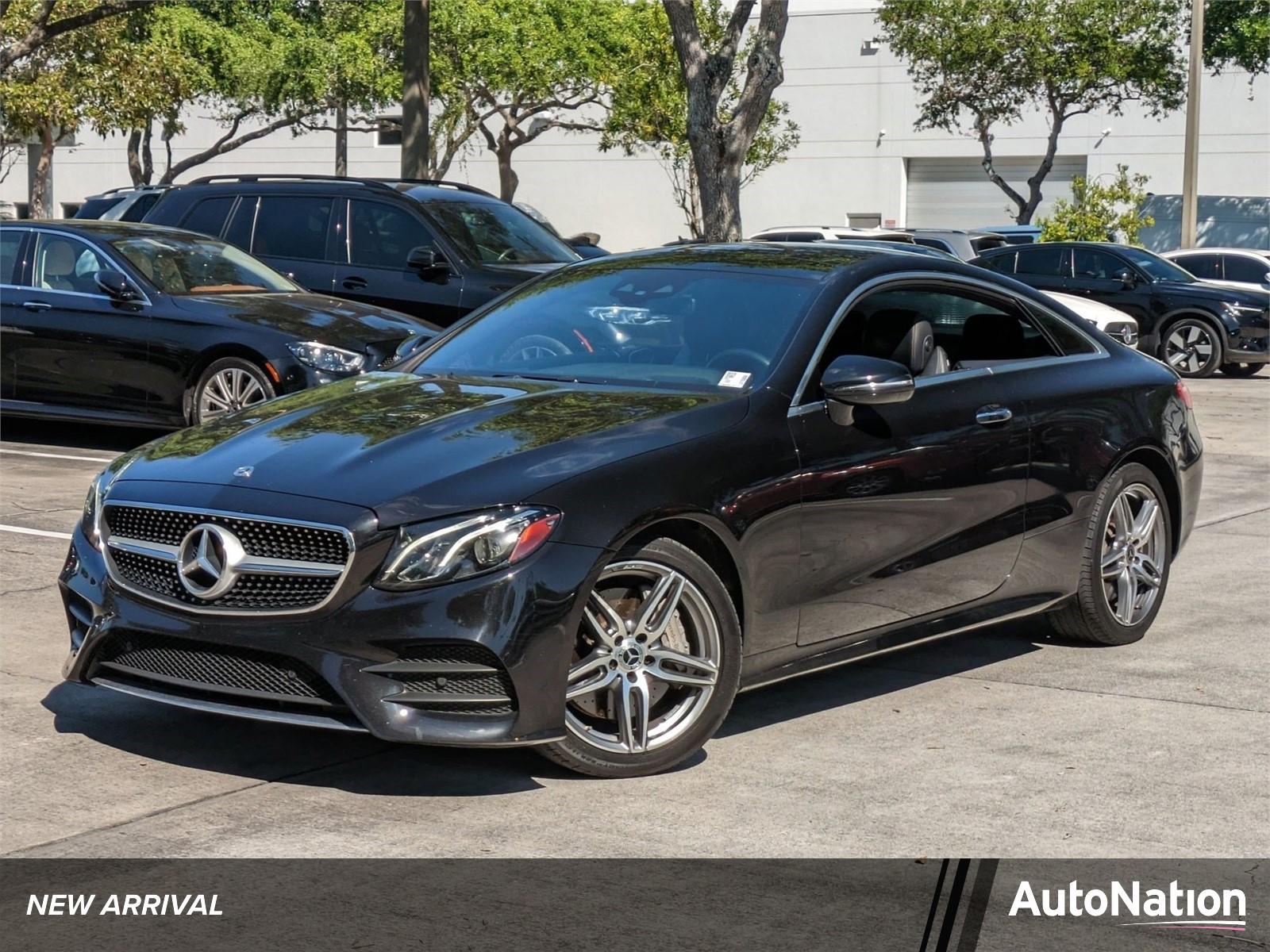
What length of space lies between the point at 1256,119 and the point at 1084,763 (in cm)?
4487

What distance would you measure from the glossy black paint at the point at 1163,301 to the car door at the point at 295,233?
986 centimetres

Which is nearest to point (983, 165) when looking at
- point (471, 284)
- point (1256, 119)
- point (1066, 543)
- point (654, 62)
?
point (1256, 119)

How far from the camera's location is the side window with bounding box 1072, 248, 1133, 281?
23031mm

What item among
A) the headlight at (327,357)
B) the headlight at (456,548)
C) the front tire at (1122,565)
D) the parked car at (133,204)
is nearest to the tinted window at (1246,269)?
the parked car at (133,204)

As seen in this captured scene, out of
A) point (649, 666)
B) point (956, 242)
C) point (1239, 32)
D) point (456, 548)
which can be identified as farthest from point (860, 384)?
point (1239, 32)

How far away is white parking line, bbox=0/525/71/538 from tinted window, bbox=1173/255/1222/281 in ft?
63.4

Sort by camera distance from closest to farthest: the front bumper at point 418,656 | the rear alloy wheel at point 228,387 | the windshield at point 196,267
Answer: the front bumper at point 418,656, the rear alloy wheel at point 228,387, the windshield at point 196,267

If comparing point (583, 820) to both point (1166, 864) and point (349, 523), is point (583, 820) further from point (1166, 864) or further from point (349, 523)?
point (1166, 864)

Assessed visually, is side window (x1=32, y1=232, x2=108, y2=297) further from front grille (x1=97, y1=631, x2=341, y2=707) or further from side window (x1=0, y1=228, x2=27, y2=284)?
front grille (x1=97, y1=631, x2=341, y2=707)

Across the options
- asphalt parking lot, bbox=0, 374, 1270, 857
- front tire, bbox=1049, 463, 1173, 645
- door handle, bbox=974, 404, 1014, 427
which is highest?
door handle, bbox=974, 404, 1014, 427

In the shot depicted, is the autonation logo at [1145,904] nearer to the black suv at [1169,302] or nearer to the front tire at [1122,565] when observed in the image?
the front tire at [1122,565]

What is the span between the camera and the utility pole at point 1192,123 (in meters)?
33.2

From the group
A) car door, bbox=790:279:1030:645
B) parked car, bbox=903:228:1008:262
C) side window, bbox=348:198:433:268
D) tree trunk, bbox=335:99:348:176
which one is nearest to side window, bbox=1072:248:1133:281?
parked car, bbox=903:228:1008:262

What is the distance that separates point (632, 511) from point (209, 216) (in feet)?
35.0
